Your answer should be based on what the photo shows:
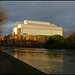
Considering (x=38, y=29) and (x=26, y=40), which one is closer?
(x=26, y=40)

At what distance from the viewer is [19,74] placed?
17.9ft

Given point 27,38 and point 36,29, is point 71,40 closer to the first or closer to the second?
point 27,38

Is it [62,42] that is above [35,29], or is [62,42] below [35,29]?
below

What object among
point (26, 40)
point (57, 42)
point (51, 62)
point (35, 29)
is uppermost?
point (35, 29)

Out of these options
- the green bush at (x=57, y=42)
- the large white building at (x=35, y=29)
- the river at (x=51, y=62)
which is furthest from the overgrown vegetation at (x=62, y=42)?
the large white building at (x=35, y=29)

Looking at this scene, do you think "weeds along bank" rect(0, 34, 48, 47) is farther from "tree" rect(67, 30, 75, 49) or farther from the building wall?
"tree" rect(67, 30, 75, 49)

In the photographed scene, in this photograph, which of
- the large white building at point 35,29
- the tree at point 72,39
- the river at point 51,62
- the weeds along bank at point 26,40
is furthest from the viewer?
the large white building at point 35,29

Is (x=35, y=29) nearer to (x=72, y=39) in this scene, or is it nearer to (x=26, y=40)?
(x=26, y=40)

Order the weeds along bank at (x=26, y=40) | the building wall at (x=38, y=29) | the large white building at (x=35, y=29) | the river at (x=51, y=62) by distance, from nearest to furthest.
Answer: the river at (x=51, y=62) < the weeds along bank at (x=26, y=40) < the large white building at (x=35, y=29) < the building wall at (x=38, y=29)

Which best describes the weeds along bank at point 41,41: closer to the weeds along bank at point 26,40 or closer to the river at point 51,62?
the weeds along bank at point 26,40

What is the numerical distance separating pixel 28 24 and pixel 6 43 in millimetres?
18483

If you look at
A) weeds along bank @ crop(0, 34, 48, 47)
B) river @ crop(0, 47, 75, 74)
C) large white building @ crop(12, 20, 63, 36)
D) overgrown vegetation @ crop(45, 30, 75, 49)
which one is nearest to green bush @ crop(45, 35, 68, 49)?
overgrown vegetation @ crop(45, 30, 75, 49)

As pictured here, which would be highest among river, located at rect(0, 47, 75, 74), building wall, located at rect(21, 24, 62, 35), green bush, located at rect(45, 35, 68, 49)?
building wall, located at rect(21, 24, 62, 35)

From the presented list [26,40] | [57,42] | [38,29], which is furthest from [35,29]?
[57,42]
